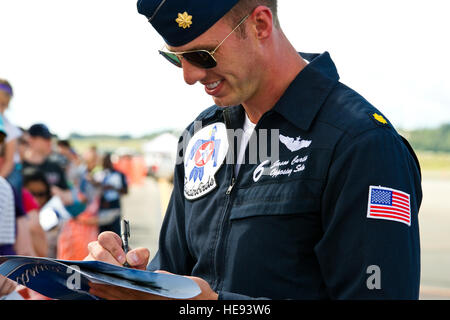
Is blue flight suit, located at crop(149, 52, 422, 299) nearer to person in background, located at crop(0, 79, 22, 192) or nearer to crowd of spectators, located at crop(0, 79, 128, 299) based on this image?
crowd of spectators, located at crop(0, 79, 128, 299)

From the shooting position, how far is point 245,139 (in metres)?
2.45

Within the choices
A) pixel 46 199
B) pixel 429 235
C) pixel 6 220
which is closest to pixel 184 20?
pixel 6 220

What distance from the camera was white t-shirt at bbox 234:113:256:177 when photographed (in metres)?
2.39

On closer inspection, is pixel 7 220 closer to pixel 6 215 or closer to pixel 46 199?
pixel 6 215

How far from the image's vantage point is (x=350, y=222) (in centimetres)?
189

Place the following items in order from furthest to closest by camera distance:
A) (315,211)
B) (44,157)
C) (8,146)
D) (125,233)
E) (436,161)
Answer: (436,161)
(44,157)
(8,146)
(125,233)
(315,211)

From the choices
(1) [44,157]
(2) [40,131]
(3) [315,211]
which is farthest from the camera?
(2) [40,131]

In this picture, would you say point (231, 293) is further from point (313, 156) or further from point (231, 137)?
point (231, 137)

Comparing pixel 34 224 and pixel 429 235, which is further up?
pixel 34 224

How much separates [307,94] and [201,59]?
0.40m

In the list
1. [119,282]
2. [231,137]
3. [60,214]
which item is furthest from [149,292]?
[60,214]

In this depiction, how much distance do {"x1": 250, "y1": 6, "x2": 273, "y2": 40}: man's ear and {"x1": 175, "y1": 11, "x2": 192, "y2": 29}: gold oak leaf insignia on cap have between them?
222mm
